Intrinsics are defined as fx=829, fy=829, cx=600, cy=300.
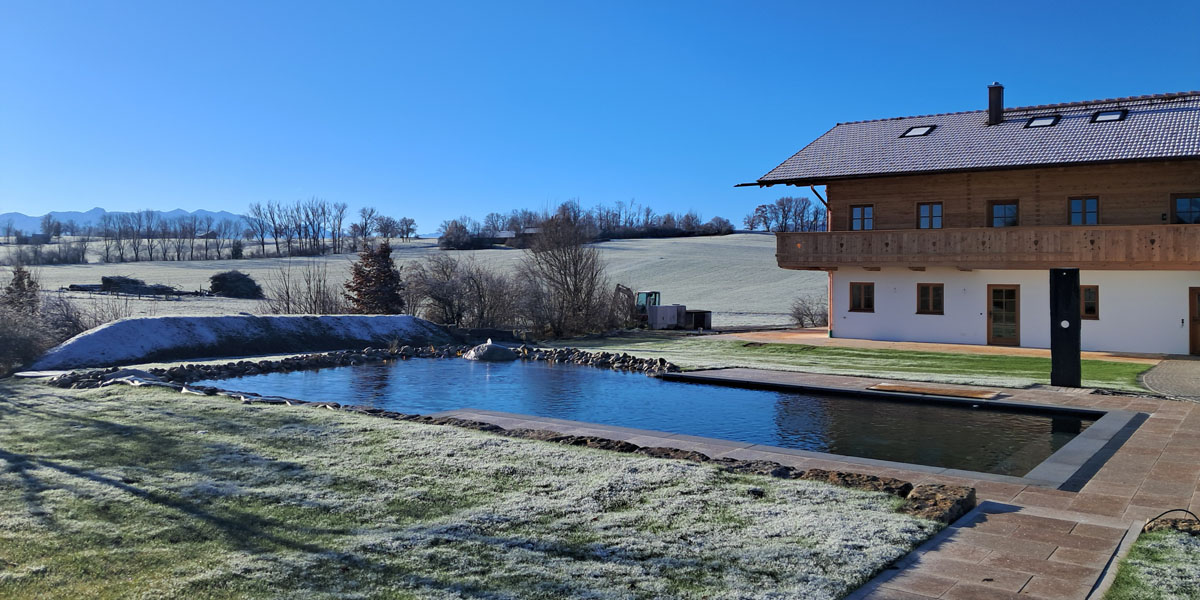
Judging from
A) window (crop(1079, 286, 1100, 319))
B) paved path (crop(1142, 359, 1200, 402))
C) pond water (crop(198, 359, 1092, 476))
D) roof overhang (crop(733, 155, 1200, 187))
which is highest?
roof overhang (crop(733, 155, 1200, 187))

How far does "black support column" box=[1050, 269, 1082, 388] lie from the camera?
46.5 ft

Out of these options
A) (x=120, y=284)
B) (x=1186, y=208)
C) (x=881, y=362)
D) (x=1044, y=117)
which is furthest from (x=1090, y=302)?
(x=120, y=284)

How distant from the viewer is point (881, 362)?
2025 centimetres

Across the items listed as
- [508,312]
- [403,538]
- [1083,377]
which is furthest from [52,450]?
[508,312]

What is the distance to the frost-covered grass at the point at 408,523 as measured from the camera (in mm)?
4801

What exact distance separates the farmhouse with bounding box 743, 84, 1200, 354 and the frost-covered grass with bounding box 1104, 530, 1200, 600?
64.1ft

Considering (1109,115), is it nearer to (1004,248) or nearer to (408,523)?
(1004,248)

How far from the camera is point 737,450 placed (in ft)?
29.8

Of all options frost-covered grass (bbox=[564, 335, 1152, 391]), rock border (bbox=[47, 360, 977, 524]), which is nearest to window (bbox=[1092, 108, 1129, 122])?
frost-covered grass (bbox=[564, 335, 1152, 391])

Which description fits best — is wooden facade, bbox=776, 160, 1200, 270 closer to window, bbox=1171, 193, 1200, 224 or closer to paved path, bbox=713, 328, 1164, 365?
window, bbox=1171, 193, 1200, 224

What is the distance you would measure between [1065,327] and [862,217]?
13907 millimetres

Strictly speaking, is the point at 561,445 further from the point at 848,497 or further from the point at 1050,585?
the point at 1050,585

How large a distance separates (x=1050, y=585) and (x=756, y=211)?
111349 mm

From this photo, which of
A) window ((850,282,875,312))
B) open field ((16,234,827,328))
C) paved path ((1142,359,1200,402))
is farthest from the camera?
open field ((16,234,827,328))
